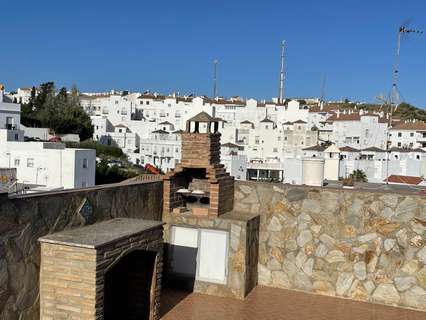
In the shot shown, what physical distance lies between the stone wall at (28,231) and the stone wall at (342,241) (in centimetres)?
396

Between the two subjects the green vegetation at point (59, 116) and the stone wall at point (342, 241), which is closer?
the stone wall at point (342, 241)

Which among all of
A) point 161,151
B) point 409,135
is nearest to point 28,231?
point 161,151

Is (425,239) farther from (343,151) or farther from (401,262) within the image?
(343,151)

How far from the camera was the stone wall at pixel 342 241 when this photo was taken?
352 inches

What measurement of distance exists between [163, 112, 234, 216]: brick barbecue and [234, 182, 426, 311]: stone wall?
2.16 feet

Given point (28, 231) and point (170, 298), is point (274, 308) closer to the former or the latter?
point (170, 298)

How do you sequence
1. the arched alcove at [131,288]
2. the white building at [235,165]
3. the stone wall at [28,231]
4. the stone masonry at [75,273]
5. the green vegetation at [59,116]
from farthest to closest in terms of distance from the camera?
the green vegetation at [59,116] < the white building at [235,165] < the arched alcove at [131,288] < the stone masonry at [75,273] < the stone wall at [28,231]

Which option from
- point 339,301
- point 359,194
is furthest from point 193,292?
point 359,194

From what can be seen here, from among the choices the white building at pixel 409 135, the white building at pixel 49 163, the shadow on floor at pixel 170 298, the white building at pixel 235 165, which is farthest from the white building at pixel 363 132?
the shadow on floor at pixel 170 298

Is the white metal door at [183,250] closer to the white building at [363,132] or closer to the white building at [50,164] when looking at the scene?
the white building at [50,164]

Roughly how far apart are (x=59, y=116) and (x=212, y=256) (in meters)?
67.0

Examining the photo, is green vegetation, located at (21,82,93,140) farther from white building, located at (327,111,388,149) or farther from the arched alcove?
the arched alcove

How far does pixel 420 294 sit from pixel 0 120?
52.5 meters

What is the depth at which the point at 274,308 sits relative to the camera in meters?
8.65
